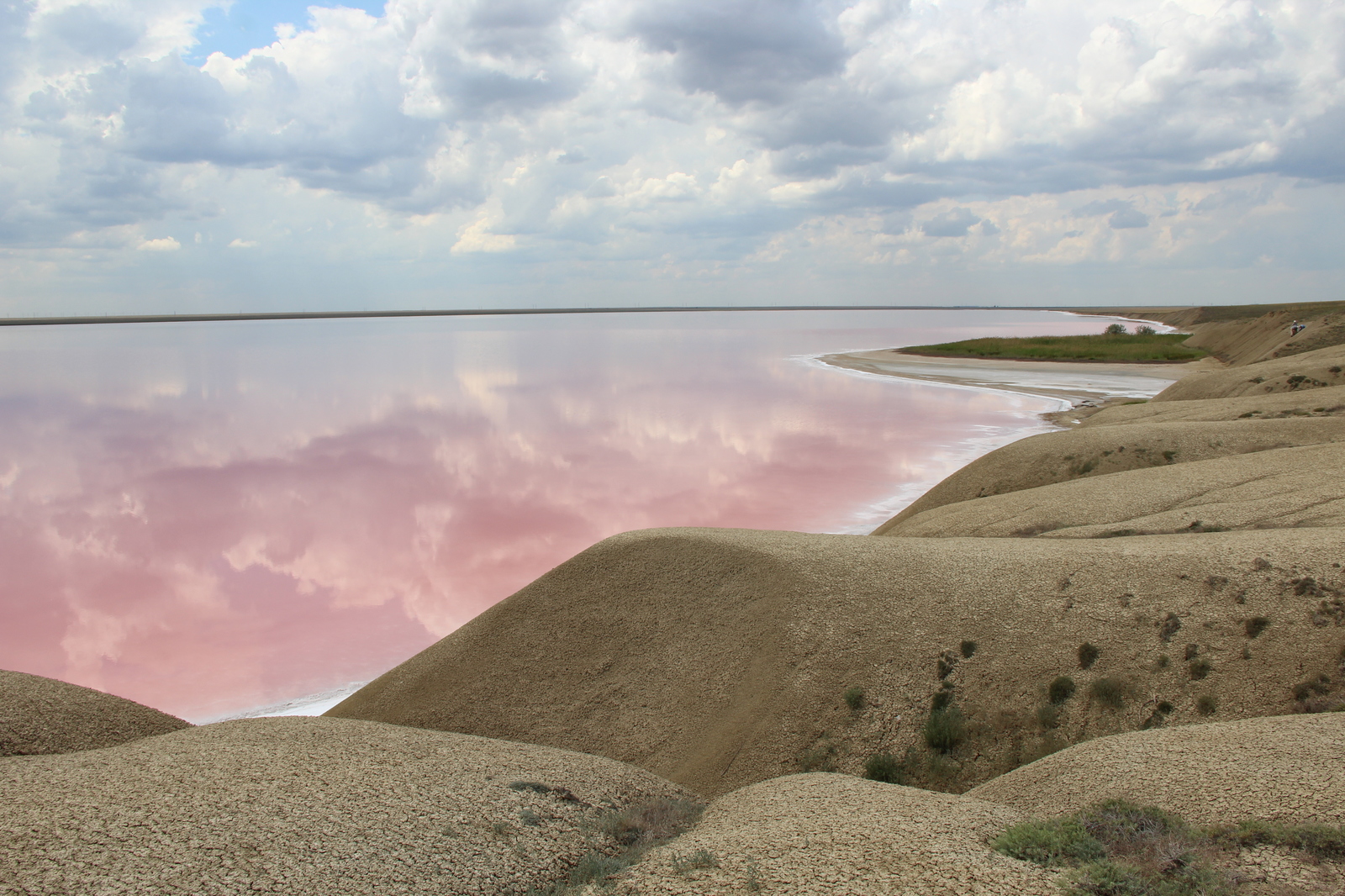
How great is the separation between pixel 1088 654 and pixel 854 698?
2.37 m

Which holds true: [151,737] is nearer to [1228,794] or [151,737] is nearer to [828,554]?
[828,554]

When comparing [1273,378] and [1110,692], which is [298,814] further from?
[1273,378]

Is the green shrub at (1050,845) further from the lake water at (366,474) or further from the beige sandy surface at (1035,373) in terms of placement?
the beige sandy surface at (1035,373)

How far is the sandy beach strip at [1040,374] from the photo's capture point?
144 feet

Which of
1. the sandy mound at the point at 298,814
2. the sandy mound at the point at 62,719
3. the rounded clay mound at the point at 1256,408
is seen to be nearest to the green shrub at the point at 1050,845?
the sandy mound at the point at 298,814

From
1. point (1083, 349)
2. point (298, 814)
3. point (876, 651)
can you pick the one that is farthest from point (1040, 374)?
point (298, 814)

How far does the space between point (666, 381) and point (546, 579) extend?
4261cm

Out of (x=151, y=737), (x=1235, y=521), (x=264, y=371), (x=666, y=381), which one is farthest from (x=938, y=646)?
(x=264, y=371)

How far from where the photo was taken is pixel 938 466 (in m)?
25.6

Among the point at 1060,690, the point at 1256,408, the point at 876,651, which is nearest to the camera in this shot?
the point at 1060,690

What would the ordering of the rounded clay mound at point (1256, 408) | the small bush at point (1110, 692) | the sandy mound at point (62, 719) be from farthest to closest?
the rounded clay mound at point (1256, 408) → the small bush at point (1110, 692) → the sandy mound at point (62, 719)

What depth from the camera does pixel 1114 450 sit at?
16.7 m

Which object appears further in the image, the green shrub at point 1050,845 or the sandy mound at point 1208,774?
the sandy mound at point 1208,774

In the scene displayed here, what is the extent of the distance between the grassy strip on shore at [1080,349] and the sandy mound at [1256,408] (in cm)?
4065
